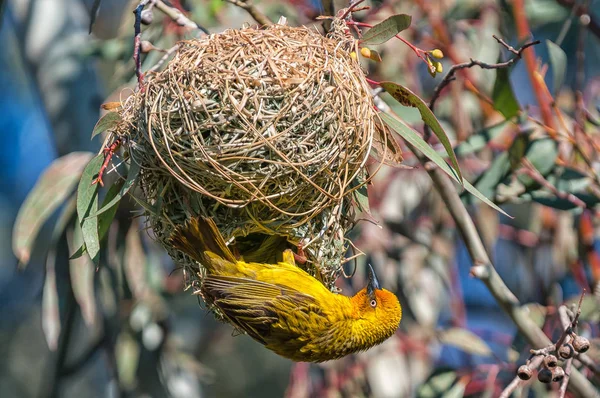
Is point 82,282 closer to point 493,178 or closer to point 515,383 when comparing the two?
point 493,178

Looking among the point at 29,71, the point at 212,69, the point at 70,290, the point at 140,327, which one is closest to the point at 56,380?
the point at 140,327

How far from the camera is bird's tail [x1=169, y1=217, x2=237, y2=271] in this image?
2.21 m

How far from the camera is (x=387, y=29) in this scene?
226cm

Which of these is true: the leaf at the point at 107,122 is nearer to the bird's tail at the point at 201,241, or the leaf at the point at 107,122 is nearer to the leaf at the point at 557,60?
the bird's tail at the point at 201,241

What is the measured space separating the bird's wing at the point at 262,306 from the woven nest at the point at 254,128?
0.62 feet

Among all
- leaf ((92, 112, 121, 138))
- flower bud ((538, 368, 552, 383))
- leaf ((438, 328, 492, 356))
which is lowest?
leaf ((438, 328, 492, 356))

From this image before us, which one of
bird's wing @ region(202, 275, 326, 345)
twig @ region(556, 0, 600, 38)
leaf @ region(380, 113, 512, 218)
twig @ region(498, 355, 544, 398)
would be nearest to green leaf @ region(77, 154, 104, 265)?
bird's wing @ region(202, 275, 326, 345)

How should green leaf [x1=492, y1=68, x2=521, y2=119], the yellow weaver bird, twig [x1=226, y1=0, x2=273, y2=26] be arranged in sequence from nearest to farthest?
1. the yellow weaver bird
2. twig [x1=226, y1=0, x2=273, y2=26]
3. green leaf [x1=492, y1=68, x2=521, y2=119]

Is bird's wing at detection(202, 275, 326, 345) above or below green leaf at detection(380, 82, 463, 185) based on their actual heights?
below

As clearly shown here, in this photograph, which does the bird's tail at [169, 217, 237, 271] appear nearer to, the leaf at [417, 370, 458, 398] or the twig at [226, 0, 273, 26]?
the twig at [226, 0, 273, 26]

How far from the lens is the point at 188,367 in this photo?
4.28 meters

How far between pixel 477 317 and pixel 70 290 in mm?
3065

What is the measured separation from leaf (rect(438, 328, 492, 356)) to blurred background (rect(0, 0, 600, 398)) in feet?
0.03

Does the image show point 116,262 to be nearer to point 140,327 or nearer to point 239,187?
point 140,327
